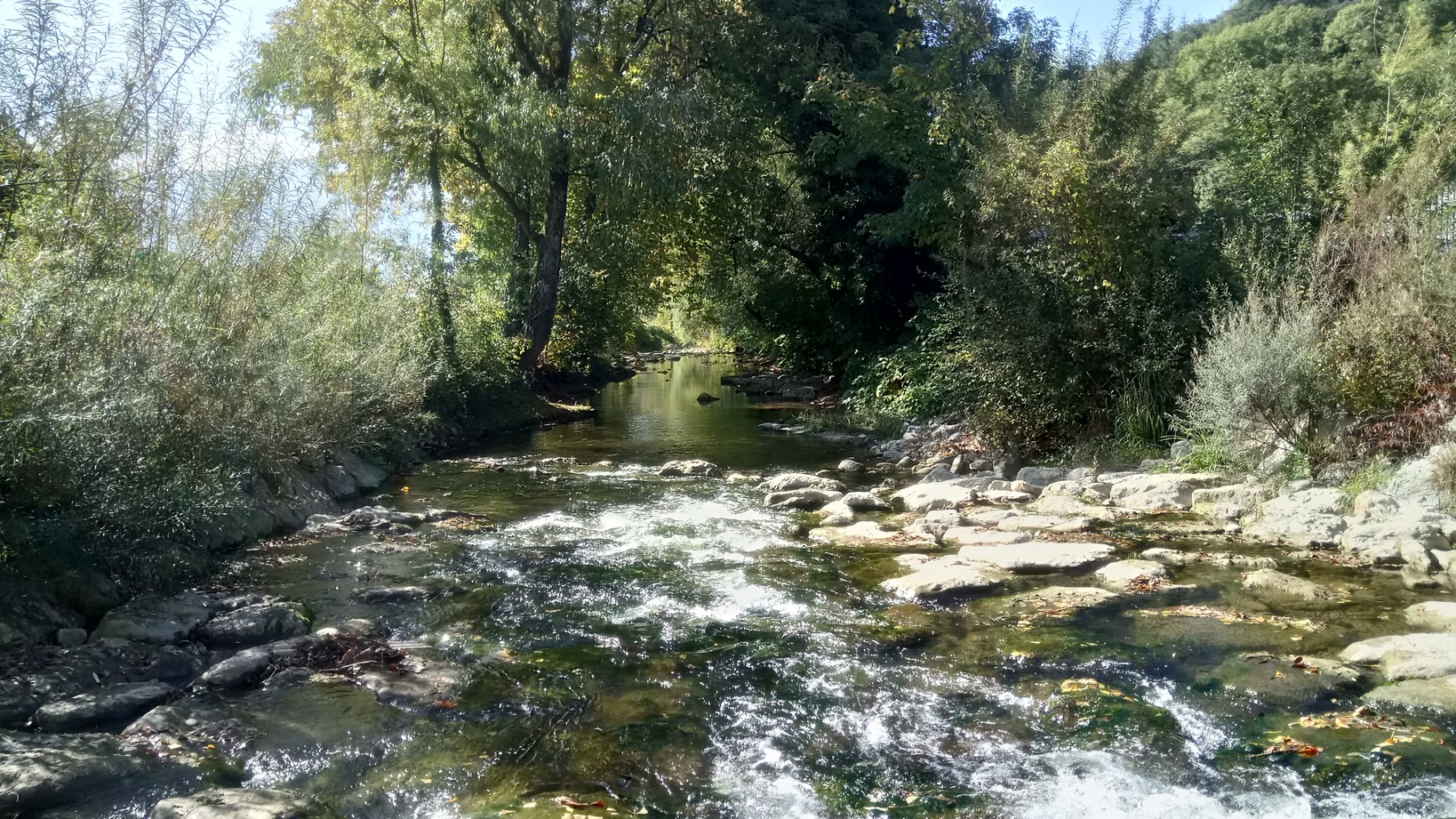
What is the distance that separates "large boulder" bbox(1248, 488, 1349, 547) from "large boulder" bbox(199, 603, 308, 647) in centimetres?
796

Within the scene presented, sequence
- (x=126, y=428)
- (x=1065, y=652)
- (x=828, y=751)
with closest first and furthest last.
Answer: (x=828, y=751) → (x=1065, y=652) → (x=126, y=428)

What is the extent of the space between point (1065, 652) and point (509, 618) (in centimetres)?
377

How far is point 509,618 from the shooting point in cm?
686

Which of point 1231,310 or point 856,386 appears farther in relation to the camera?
point 856,386

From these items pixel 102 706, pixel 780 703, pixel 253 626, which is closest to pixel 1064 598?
pixel 780 703

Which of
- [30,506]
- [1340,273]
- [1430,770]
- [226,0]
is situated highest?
[226,0]

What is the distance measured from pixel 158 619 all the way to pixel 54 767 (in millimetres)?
2115

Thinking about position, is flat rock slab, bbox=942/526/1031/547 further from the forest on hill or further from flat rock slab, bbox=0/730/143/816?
flat rock slab, bbox=0/730/143/816

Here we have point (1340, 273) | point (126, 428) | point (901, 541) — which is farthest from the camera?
point (1340, 273)

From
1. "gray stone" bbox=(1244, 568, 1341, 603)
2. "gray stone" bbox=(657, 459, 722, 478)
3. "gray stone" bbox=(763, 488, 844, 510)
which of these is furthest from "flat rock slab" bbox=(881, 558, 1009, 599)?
"gray stone" bbox=(657, 459, 722, 478)

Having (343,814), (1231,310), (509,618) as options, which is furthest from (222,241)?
(1231,310)

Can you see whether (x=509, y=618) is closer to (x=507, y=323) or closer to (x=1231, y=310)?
(x=1231, y=310)

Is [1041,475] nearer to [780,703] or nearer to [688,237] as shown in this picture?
[780,703]

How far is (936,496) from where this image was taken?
10.8 metres
